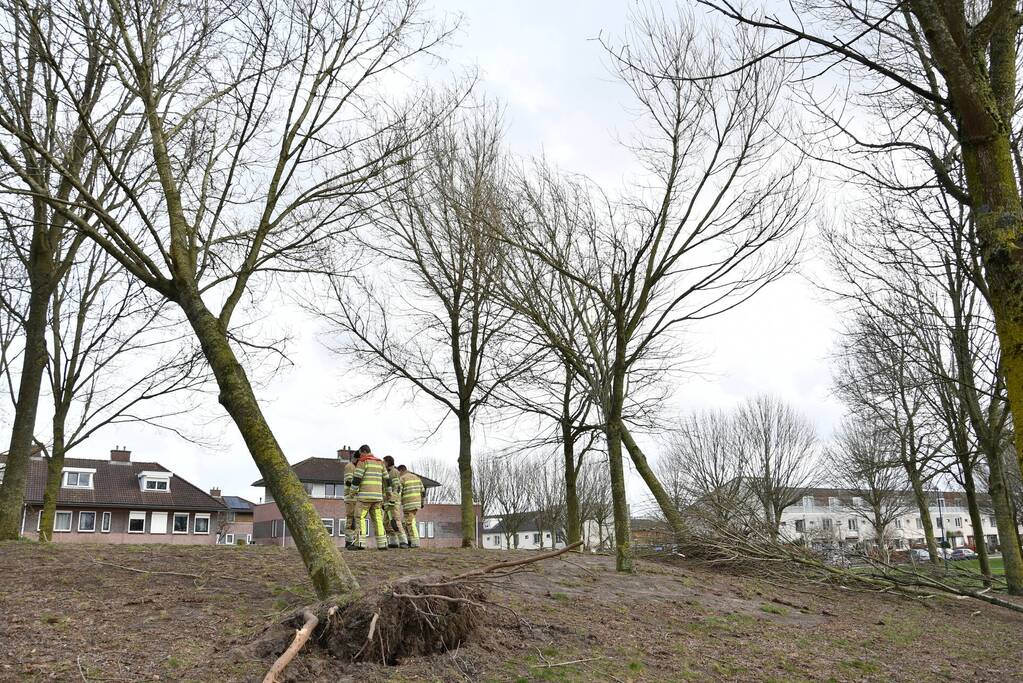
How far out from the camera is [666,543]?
14797mm

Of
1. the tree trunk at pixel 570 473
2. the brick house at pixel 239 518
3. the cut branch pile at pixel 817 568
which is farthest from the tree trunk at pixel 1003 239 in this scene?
the brick house at pixel 239 518

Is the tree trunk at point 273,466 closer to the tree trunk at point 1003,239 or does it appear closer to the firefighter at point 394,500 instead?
the tree trunk at point 1003,239

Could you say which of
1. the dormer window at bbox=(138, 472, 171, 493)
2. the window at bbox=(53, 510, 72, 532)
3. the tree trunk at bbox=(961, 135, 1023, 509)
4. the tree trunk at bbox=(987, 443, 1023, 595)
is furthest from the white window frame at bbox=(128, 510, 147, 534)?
the tree trunk at bbox=(961, 135, 1023, 509)

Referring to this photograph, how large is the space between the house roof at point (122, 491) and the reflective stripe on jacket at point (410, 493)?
3580 cm

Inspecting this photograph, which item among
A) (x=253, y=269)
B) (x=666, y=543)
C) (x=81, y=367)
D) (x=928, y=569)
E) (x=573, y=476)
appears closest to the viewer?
(x=253, y=269)

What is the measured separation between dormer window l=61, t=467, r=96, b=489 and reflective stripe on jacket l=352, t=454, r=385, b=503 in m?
38.4

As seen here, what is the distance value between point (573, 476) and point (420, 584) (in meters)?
10.9

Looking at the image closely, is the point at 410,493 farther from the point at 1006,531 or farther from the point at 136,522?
the point at 136,522

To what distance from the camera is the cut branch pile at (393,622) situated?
20.5ft

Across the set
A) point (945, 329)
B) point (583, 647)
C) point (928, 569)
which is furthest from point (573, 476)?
point (583, 647)

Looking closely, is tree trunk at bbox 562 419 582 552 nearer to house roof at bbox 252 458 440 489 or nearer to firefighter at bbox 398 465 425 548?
firefighter at bbox 398 465 425 548

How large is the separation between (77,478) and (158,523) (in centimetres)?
519

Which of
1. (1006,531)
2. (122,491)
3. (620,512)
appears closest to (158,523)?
(122,491)

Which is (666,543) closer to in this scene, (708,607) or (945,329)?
(708,607)
